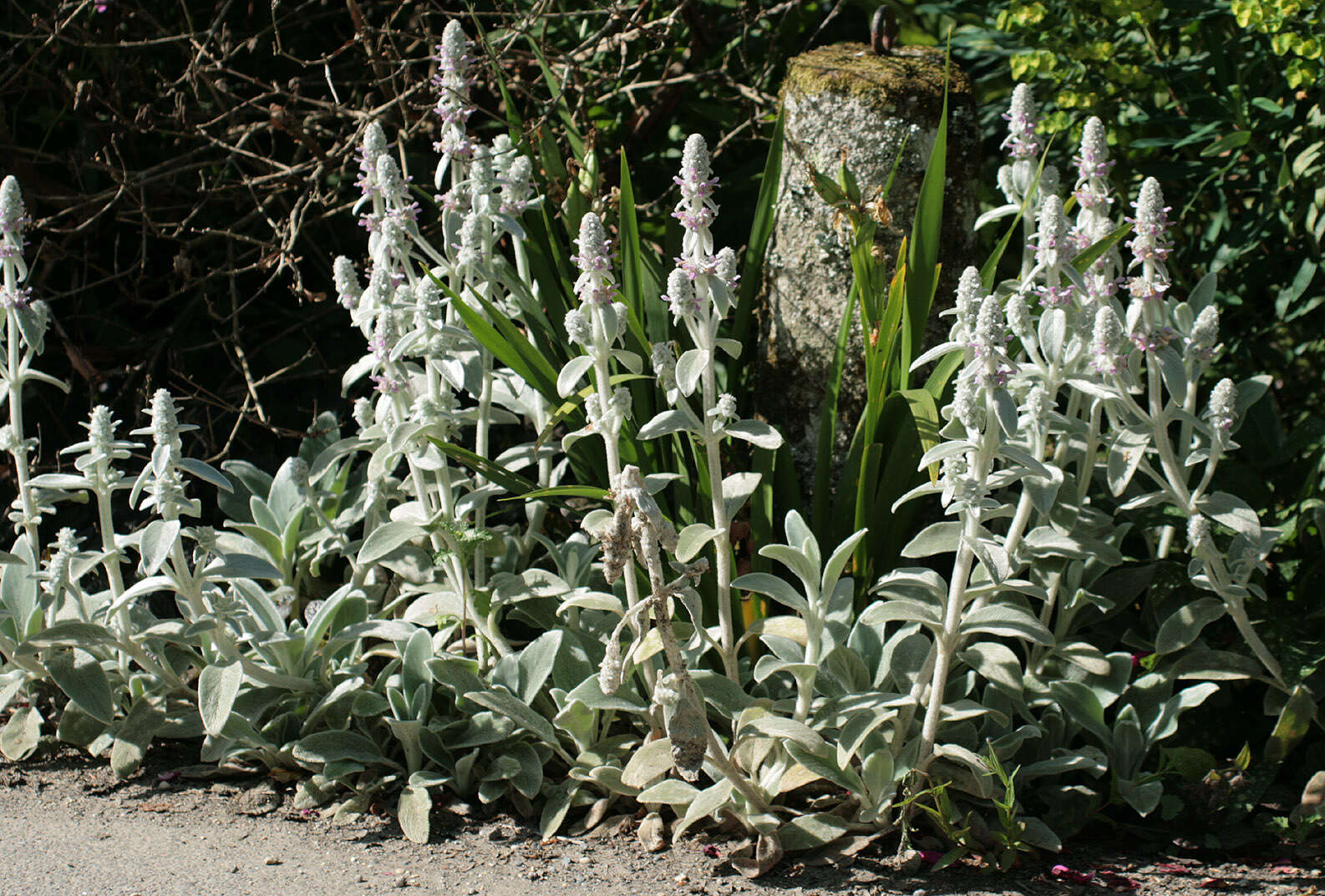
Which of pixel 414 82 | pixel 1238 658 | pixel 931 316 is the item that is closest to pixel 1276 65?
pixel 931 316

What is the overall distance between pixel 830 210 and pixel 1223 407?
1049mm

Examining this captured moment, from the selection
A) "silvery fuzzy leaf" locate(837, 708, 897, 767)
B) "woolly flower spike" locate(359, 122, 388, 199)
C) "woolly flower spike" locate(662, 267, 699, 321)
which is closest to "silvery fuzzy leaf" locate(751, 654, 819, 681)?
"silvery fuzzy leaf" locate(837, 708, 897, 767)

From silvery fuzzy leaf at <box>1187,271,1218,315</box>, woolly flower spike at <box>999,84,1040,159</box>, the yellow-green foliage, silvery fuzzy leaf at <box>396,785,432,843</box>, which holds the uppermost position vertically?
the yellow-green foliage

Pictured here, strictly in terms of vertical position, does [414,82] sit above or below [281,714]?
above

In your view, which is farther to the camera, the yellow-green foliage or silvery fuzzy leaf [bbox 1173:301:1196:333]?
the yellow-green foliage

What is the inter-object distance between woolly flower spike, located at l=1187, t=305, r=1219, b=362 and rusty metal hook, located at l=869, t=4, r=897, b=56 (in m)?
1.17

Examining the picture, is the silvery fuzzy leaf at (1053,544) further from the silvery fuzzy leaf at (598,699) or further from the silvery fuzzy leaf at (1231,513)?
the silvery fuzzy leaf at (598,699)

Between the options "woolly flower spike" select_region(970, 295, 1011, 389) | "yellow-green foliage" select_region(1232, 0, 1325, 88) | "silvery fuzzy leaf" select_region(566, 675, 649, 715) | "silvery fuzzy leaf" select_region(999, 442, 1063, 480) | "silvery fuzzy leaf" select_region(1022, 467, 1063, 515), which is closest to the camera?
"woolly flower spike" select_region(970, 295, 1011, 389)

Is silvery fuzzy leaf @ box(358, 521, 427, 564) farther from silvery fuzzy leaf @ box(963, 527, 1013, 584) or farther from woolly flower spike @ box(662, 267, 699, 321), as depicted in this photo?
silvery fuzzy leaf @ box(963, 527, 1013, 584)

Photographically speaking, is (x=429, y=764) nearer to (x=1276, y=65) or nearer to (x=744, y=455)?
(x=744, y=455)

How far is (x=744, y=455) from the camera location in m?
2.99

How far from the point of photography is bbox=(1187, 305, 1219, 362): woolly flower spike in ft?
7.39

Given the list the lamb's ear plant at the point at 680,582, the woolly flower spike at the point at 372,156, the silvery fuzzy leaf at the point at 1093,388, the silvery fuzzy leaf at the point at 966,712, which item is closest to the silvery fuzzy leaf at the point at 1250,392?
the lamb's ear plant at the point at 680,582

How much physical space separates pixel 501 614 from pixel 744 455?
728mm
